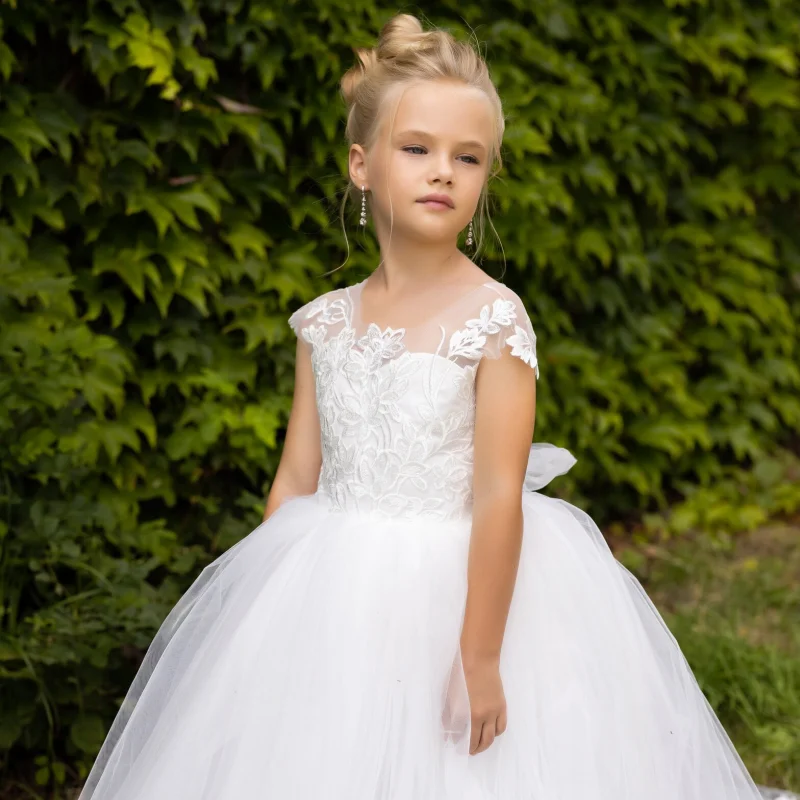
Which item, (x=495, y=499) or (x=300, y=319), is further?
(x=300, y=319)

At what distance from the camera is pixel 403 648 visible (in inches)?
70.6

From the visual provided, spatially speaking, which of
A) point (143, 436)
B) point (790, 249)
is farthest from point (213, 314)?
point (790, 249)

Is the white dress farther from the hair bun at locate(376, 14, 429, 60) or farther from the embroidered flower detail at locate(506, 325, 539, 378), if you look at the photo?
the hair bun at locate(376, 14, 429, 60)

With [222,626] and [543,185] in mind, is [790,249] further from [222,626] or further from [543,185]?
[222,626]

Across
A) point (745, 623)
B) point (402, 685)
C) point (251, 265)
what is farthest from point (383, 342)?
point (745, 623)

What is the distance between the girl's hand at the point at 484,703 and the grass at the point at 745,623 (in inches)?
59.3

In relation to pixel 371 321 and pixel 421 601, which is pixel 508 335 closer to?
pixel 371 321

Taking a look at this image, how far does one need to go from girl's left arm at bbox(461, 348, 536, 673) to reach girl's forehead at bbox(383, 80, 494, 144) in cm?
40

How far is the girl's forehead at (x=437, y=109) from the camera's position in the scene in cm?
193

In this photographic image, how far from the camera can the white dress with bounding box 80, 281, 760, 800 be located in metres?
1.73

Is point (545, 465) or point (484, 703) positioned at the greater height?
point (545, 465)

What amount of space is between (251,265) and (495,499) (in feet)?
6.01

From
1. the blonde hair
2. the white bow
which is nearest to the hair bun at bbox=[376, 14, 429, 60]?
the blonde hair

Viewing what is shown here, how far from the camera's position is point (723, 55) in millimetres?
5059
